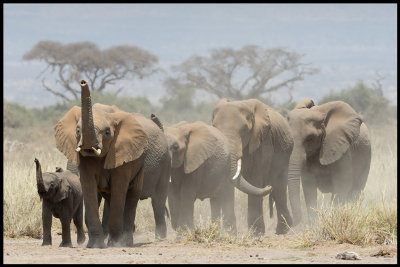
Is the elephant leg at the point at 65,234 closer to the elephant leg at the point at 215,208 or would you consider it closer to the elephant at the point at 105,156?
the elephant at the point at 105,156

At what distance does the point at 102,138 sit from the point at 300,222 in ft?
17.7

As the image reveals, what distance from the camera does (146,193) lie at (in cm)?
1197

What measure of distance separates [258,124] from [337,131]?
1827 millimetres

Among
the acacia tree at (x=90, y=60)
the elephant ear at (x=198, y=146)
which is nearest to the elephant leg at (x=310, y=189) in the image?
the elephant ear at (x=198, y=146)

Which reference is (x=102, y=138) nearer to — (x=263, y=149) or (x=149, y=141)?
(x=149, y=141)

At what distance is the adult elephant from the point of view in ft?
45.7

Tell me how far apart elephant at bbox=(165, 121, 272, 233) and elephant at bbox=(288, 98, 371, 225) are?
147 cm

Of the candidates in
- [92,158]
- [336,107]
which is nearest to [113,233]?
[92,158]

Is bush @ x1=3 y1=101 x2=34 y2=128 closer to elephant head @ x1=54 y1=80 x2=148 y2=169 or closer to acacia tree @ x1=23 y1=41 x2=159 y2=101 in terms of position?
acacia tree @ x1=23 y1=41 x2=159 y2=101

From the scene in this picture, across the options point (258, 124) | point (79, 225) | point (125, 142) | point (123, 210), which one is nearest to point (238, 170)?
point (258, 124)

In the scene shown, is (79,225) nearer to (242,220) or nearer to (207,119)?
(242,220)

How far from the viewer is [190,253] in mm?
9430

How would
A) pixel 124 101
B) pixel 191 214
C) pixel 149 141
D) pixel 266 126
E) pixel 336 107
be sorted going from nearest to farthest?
pixel 149 141 → pixel 191 214 → pixel 266 126 → pixel 336 107 → pixel 124 101

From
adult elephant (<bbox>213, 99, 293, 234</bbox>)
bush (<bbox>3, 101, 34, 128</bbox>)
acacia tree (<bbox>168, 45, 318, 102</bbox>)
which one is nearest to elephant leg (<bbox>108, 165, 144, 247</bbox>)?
adult elephant (<bbox>213, 99, 293, 234</bbox>)
